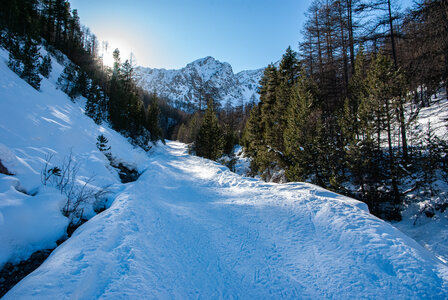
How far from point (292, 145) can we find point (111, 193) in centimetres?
1121

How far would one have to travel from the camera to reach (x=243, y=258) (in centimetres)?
388

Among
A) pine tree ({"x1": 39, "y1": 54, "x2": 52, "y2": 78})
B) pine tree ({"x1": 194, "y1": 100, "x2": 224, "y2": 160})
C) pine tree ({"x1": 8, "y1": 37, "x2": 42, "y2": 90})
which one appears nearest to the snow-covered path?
pine tree ({"x1": 8, "y1": 37, "x2": 42, "y2": 90})

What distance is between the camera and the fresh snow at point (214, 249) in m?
2.92

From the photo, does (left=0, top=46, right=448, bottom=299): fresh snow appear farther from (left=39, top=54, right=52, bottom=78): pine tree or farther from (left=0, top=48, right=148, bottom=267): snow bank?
(left=39, top=54, right=52, bottom=78): pine tree

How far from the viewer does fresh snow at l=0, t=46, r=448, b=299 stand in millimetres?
2916

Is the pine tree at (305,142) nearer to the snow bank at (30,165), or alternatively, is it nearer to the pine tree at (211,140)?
the pine tree at (211,140)

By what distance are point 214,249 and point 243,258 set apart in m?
0.70

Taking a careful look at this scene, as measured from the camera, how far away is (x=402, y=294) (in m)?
2.72

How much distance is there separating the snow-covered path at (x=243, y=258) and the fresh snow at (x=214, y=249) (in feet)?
0.06

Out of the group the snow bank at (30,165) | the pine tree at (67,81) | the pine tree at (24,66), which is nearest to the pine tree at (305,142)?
the snow bank at (30,165)

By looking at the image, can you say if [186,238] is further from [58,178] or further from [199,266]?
[58,178]

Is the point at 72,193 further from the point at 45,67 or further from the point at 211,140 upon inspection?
the point at 45,67

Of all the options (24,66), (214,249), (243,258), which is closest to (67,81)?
(24,66)

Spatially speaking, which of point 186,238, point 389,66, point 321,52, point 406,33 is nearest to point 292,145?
point 389,66
